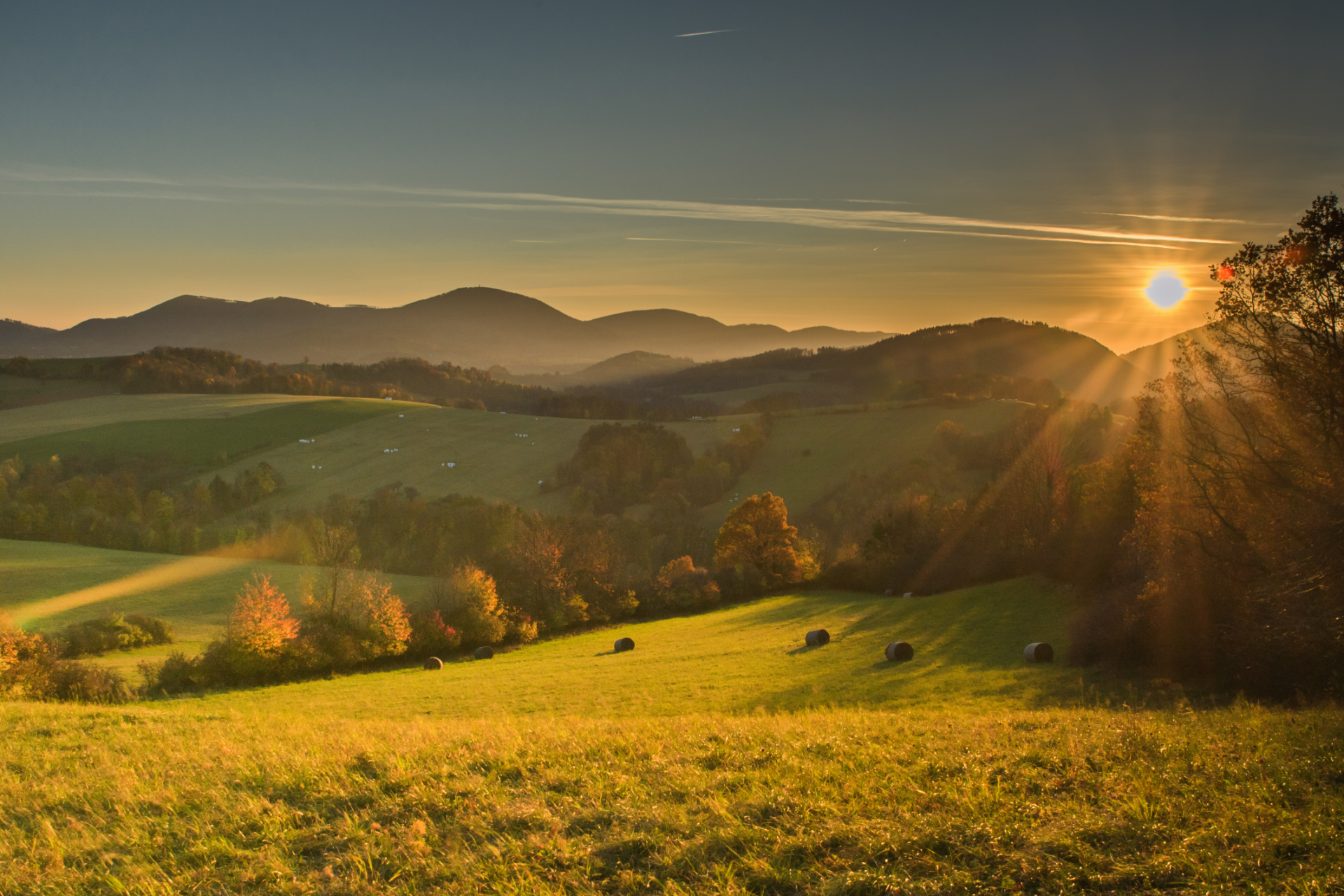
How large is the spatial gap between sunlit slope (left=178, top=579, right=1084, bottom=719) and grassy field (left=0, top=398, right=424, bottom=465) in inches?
2725

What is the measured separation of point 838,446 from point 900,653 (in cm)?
6768

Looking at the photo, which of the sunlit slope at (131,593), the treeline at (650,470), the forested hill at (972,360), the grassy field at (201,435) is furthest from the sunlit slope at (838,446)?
the grassy field at (201,435)

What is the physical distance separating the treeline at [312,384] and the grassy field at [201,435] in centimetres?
2679

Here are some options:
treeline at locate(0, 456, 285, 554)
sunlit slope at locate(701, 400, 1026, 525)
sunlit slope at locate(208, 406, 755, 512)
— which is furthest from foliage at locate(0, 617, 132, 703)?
sunlit slope at locate(701, 400, 1026, 525)

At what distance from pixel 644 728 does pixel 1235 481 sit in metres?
16.2

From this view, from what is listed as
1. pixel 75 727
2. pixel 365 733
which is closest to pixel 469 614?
pixel 75 727

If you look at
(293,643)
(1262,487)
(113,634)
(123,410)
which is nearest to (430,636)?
(293,643)

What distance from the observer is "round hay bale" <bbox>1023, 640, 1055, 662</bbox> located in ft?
94.4

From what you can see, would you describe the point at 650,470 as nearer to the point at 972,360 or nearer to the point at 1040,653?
the point at 1040,653

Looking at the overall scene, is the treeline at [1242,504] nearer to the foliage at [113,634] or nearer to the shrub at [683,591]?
the shrub at [683,591]

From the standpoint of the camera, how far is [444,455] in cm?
A: 9869

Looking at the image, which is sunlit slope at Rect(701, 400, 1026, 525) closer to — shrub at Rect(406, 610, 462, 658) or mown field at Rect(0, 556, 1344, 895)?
shrub at Rect(406, 610, 462, 658)

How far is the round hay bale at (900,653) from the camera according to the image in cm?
→ 3219

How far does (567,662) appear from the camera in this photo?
39406 millimetres
